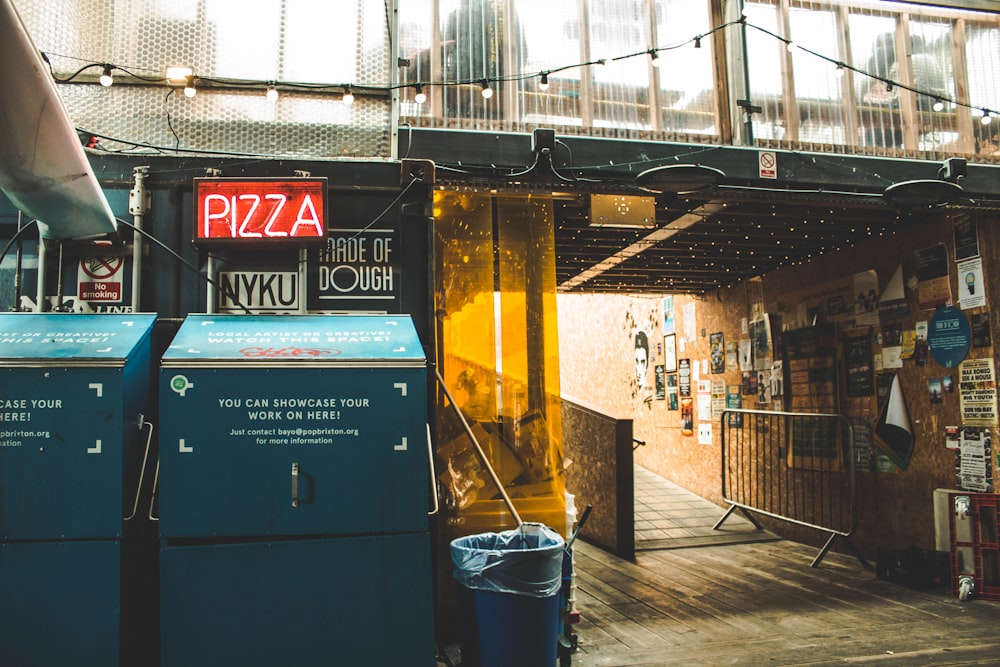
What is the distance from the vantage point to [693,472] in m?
9.73

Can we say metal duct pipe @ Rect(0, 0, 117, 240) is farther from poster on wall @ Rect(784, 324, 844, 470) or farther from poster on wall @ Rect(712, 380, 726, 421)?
poster on wall @ Rect(712, 380, 726, 421)

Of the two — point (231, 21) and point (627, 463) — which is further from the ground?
point (231, 21)

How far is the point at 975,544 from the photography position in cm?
556

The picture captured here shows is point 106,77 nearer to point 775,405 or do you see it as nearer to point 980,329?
point 980,329

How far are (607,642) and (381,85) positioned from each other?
157 inches

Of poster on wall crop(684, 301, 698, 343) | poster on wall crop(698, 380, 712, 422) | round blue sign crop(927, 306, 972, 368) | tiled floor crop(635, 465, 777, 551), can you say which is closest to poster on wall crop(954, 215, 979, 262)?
round blue sign crop(927, 306, 972, 368)

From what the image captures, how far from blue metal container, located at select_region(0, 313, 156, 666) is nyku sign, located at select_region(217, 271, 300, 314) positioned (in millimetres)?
844

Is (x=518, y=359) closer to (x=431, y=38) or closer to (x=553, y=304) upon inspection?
(x=553, y=304)

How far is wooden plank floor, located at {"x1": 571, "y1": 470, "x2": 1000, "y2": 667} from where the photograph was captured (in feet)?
14.1

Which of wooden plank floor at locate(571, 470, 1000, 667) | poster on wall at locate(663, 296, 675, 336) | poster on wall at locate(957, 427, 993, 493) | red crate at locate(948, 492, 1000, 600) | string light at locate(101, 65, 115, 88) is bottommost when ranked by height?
wooden plank floor at locate(571, 470, 1000, 667)

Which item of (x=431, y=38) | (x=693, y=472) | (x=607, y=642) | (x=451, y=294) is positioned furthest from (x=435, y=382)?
(x=693, y=472)

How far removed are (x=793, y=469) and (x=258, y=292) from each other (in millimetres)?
6185

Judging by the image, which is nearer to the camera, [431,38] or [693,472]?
[431,38]

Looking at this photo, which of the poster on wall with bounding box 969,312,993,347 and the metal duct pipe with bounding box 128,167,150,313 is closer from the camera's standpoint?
the metal duct pipe with bounding box 128,167,150,313
